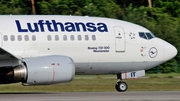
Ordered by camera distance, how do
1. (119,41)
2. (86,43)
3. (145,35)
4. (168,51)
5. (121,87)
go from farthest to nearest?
1. (145,35)
2. (168,51)
3. (121,87)
4. (119,41)
5. (86,43)

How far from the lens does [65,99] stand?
27.8 meters

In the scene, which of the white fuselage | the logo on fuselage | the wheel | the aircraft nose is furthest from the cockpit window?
the wheel

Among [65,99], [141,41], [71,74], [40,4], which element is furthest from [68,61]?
[40,4]

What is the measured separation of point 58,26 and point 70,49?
4.08 feet

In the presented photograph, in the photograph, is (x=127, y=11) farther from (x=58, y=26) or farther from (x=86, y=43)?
(x=58, y=26)

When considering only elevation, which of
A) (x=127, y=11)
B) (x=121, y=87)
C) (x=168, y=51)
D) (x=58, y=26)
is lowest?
(x=121, y=87)

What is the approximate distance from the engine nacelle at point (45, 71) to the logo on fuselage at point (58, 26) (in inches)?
85.2

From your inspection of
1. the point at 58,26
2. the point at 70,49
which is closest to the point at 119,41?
the point at 70,49

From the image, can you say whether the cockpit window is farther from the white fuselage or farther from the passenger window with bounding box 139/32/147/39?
the white fuselage

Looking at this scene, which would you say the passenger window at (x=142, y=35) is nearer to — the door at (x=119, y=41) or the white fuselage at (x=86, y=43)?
the white fuselage at (x=86, y=43)

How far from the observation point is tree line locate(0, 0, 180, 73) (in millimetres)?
59059

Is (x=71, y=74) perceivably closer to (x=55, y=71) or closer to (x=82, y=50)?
(x=55, y=71)

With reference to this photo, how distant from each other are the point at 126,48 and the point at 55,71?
5.18 m

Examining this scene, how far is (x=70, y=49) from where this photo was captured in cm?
3194
